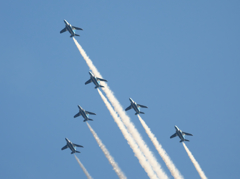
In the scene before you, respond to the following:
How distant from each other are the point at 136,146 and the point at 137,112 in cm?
1022

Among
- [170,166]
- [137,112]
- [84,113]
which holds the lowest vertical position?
[170,166]

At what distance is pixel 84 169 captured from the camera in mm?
92438

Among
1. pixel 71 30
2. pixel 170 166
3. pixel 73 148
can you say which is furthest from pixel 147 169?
pixel 71 30

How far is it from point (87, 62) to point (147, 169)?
35393 mm

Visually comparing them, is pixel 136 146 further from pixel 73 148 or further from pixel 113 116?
pixel 73 148

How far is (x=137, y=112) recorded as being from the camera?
97.6 m

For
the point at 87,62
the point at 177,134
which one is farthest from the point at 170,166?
the point at 87,62

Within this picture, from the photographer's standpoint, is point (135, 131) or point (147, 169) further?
point (135, 131)

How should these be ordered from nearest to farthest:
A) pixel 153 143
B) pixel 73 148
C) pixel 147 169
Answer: pixel 147 169 → pixel 153 143 → pixel 73 148

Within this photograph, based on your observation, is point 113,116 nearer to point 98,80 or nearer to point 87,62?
point 98,80

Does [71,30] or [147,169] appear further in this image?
[71,30]

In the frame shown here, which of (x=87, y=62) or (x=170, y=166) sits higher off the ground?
(x=87, y=62)

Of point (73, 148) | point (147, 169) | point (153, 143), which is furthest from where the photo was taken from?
point (73, 148)

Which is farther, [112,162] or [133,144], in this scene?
[133,144]
